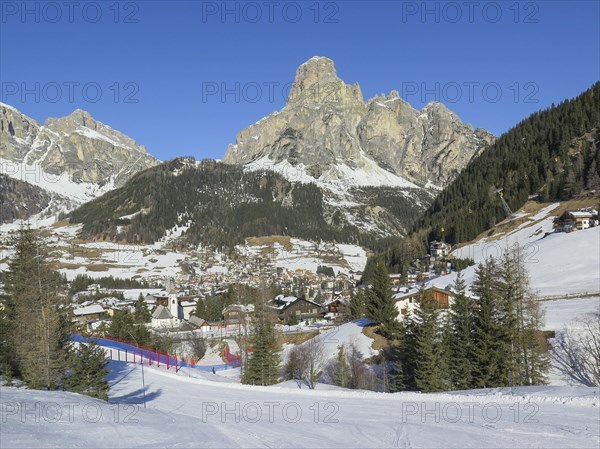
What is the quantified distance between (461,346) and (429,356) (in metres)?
2.52

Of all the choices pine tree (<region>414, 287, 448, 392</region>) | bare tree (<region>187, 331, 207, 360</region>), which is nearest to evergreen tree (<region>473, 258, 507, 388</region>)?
pine tree (<region>414, 287, 448, 392</region>)

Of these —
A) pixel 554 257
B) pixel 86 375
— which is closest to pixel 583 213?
pixel 554 257

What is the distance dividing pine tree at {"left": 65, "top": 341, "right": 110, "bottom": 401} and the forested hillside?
116 meters

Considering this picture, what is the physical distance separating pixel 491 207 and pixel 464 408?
124662 millimetres

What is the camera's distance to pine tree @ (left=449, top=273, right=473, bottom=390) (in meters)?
34.2

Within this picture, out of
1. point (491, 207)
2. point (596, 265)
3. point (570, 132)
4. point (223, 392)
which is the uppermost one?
point (570, 132)

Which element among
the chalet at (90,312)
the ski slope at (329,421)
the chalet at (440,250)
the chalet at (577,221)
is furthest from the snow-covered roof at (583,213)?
the chalet at (90,312)

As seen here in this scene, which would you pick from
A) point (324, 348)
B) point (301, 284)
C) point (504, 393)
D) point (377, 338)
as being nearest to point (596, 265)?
point (377, 338)

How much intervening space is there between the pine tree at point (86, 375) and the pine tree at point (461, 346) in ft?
77.9

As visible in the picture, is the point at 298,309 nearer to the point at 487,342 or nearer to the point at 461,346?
the point at 461,346

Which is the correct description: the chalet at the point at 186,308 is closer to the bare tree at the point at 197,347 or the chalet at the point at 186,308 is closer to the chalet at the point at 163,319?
the chalet at the point at 163,319

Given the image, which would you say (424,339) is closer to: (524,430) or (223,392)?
(223,392)

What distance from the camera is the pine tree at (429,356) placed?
34.9 metres

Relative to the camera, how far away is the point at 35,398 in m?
18.3
